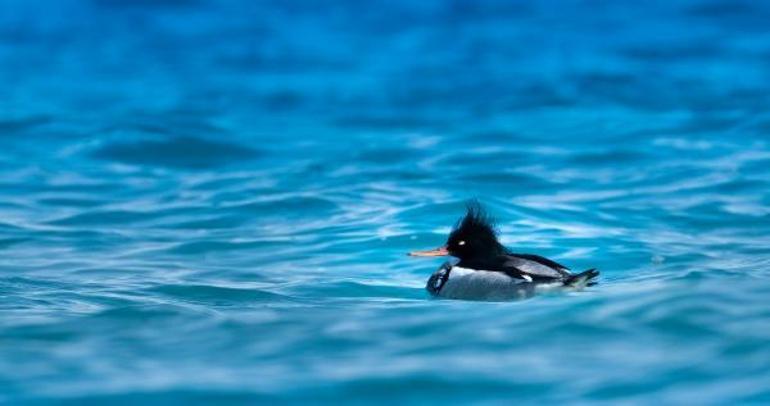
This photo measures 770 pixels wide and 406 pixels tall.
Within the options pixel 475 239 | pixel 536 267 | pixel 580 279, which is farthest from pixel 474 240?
pixel 580 279

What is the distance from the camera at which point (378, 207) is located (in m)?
16.0

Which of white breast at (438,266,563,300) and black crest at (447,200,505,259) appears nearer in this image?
white breast at (438,266,563,300)

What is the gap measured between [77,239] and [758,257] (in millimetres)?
6934

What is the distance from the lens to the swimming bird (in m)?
10.5

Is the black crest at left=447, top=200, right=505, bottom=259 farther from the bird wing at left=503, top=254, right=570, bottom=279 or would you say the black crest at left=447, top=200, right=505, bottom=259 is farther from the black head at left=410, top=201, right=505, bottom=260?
the bird wing at left=503, top=254, right=570, bottom=279

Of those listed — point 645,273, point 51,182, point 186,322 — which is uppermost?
point 51,182

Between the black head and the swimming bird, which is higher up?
the black head

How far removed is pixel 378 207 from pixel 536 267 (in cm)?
550

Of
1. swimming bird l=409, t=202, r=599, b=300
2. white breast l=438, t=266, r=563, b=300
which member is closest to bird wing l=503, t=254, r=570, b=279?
swimming bird l=409, t=202, r=599, b=300

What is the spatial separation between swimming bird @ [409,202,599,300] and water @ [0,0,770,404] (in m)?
0.26

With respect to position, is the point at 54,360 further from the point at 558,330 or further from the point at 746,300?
the point at 746,300

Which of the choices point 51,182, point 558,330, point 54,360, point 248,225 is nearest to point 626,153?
point 248,225

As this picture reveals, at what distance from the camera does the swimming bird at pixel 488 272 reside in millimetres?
10469

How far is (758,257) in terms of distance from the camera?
12.5 meters
